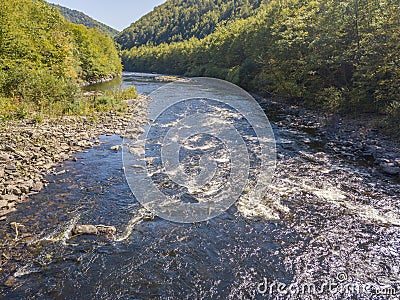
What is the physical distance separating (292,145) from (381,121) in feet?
20.1

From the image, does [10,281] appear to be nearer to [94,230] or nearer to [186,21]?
[94,230]

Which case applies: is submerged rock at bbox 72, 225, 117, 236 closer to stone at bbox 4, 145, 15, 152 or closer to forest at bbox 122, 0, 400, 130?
stone at bbox 4, 145, 15, 152

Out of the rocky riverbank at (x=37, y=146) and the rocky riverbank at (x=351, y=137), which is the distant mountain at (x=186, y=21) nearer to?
the rocky riverbank at (x=351, y=137)

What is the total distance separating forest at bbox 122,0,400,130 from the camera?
55.2 ft

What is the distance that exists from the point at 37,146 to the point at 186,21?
570ft

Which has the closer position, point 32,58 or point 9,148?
point 9,148

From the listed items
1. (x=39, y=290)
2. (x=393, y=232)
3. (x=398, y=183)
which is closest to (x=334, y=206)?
(x=393, y=232)

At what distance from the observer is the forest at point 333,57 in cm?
1681

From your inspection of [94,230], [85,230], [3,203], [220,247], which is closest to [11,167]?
[3,203]

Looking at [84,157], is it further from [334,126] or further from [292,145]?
[334,126]

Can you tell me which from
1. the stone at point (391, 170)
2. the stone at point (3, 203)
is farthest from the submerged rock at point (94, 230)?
the stone at point (391, 170)

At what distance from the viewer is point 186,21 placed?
6570 inches

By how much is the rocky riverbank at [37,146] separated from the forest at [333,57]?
51.9 feet

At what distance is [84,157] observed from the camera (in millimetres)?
12562
